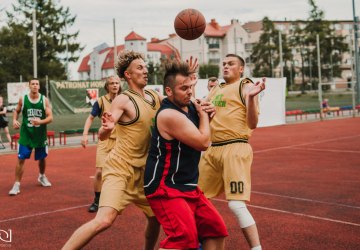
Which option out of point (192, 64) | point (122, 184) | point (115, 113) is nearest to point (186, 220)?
point (122, 184)

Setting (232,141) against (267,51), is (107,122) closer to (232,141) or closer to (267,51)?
(232,141)

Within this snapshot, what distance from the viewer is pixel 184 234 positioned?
361 centimetres

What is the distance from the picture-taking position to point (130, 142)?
4508mm

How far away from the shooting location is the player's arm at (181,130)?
367 cm

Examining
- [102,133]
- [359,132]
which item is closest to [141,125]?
[102,133]

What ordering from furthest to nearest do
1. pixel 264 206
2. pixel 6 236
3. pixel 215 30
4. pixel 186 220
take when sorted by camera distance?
pixel 215 30 → pixel 264 206 → pixel 6 236 → pixel 186 220

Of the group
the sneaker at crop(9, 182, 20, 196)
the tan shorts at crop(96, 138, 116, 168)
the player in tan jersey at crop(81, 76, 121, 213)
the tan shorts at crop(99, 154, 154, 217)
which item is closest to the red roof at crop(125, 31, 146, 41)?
the sneaker at crop(9, 182, 20, 196)

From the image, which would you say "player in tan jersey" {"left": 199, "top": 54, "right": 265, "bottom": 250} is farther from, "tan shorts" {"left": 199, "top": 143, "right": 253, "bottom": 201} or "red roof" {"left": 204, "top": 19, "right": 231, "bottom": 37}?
"red roof" {"left": 204, "top": 19, "right": 231, "bottom": 37}

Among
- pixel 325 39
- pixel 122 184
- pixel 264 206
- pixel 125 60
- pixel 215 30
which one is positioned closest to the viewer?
pixel 122 184

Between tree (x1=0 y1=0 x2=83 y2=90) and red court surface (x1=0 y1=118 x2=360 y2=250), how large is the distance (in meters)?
44.2

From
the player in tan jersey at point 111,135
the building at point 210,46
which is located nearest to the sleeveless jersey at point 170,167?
the player in tan jersey at point 111,135

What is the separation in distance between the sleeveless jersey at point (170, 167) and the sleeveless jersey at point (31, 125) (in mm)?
5537

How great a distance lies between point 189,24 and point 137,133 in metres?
1.90

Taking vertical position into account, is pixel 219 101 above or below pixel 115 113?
above
